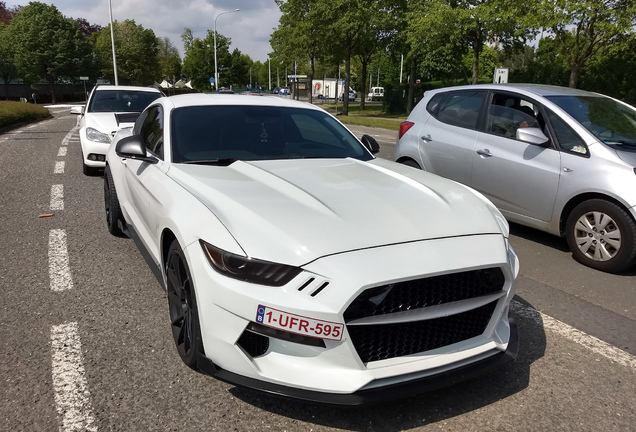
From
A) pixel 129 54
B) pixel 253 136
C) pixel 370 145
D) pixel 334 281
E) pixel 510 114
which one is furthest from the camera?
pixel 129 54

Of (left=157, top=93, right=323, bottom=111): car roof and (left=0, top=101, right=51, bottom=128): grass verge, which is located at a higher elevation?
(left=157, top=93, right=323, bottom=111): car roof

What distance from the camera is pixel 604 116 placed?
527 centimetres

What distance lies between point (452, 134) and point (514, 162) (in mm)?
995

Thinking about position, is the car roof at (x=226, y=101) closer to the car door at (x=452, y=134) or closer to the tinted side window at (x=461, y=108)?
the car door at (x=452, y=134)

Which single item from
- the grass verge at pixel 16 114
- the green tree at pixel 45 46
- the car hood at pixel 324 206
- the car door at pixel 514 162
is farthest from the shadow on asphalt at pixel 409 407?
the green tree at pixel 45 46

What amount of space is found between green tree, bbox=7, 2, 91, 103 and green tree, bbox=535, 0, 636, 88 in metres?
53.4

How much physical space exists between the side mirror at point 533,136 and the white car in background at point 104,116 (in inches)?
236

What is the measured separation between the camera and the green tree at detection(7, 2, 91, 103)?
2174 inches

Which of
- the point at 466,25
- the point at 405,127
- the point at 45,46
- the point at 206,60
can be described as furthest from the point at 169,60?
the point at 405,127

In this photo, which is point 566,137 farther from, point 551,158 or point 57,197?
point 57,197

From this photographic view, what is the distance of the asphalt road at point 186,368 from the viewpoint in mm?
2473

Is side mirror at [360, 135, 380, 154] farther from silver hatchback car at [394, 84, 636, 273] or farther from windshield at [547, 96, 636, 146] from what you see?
windshield at [547, 96, 636, 146]

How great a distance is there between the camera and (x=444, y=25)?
24.2m

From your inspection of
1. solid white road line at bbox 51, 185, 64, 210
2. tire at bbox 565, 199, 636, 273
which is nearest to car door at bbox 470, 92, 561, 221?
tire at bbox 565, 199, 636, 273
